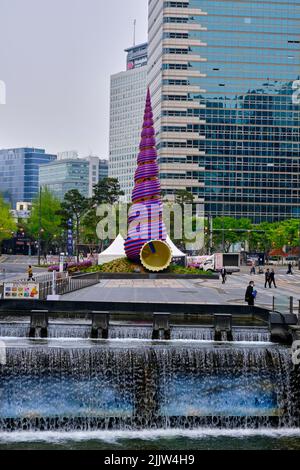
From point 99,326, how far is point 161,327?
2.52 meters

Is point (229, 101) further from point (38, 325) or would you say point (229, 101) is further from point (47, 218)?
point (38, 325)

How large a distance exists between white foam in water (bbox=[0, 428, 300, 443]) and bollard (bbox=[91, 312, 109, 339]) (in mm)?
6205

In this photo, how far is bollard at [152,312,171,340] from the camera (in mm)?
31719

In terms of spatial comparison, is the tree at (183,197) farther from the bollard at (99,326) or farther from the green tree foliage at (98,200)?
the bollard at (99,326)

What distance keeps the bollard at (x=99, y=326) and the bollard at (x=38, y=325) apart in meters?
1.96

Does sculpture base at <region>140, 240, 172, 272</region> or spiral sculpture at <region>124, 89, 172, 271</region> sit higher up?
spiral sculpture at <region>124, 89, 172, 271</region>

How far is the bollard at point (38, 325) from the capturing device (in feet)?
104

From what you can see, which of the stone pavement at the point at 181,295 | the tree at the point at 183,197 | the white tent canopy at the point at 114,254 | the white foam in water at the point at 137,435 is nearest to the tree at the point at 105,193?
the tree at the point at 183,197

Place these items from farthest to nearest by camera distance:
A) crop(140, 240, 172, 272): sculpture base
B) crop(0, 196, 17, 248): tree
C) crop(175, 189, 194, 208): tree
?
crop(175, 189, 194, 208): tree < crop(0, 196, 17, 248): tree < crop(140, 240, 172, 272): sculpture base

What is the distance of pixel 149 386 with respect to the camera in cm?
2773
